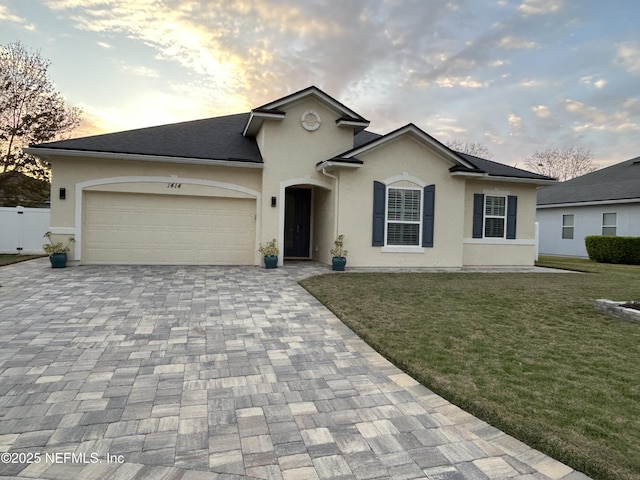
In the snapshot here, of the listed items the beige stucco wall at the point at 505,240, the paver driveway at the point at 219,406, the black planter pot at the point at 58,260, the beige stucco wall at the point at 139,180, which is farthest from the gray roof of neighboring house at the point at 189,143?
Answer: the paver driveway at the point at 219,406

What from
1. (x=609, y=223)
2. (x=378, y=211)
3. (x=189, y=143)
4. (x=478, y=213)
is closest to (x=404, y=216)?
(x=378, y=211)

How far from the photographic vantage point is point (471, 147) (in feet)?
123

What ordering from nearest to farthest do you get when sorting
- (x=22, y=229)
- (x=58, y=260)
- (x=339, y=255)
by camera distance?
(x=58, y=260) → (x=339, y=255) → (x=22, y=229)

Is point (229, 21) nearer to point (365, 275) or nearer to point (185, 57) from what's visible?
point (185, 57)

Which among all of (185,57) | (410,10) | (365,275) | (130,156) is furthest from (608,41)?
(130,156)

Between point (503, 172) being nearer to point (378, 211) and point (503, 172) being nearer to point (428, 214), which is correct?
point (428, 214)

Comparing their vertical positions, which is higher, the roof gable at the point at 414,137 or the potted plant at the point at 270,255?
the roof gable at the point at 414,137

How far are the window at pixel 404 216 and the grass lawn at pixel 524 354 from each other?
2.99 meters

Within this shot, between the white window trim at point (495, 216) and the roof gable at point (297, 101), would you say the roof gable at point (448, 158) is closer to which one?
the white window trim at point (495, 216)

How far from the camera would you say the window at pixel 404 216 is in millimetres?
11672

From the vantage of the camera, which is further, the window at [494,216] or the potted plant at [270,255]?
the window at [494,216]

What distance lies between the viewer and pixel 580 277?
37.6ft

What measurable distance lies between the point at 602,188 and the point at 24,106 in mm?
31471

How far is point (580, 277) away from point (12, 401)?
1375cm
